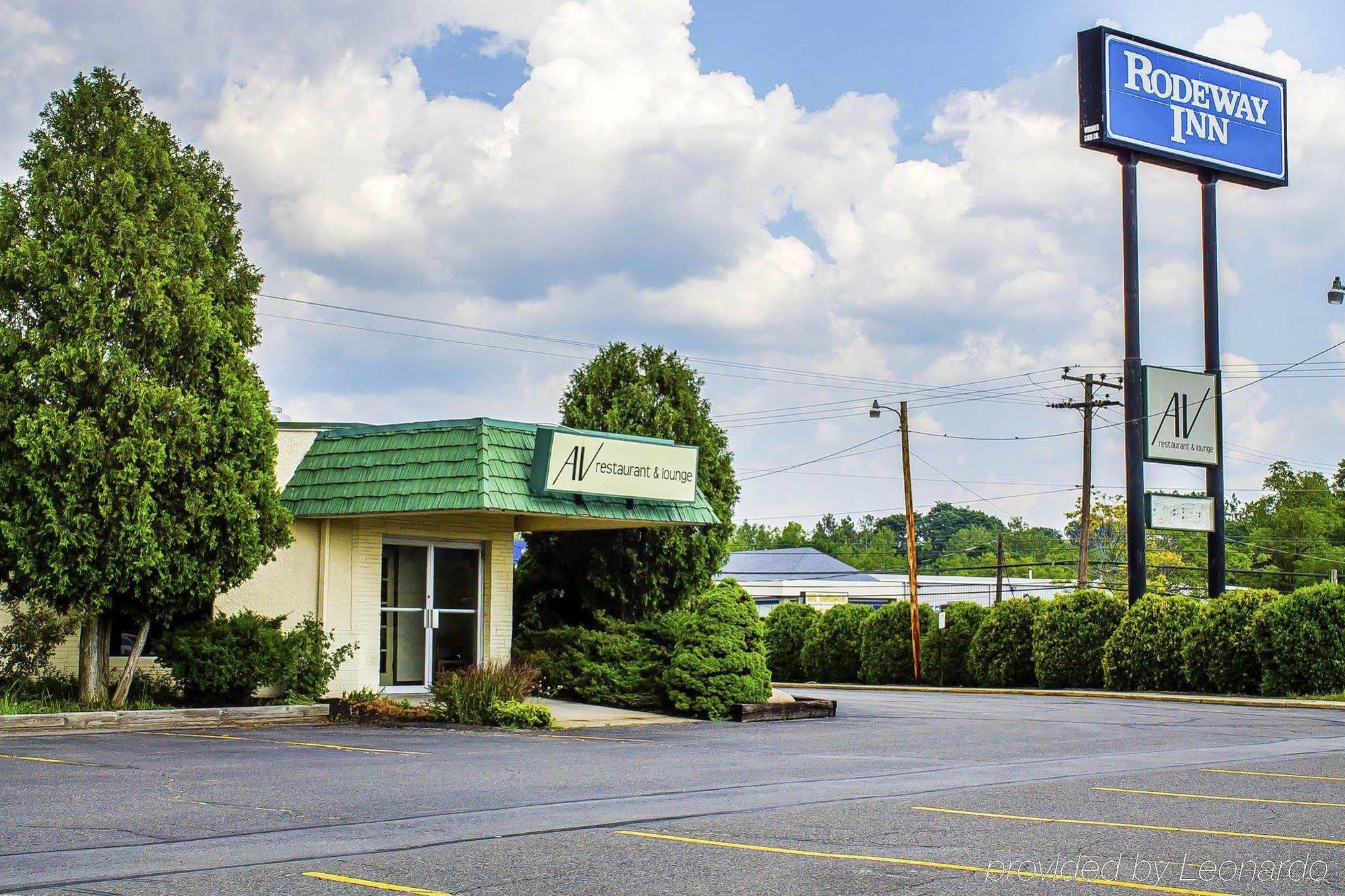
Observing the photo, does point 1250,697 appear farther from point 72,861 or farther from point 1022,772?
point 72,861

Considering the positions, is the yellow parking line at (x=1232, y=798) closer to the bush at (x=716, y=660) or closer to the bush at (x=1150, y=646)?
the bush at (x=716, y=660)

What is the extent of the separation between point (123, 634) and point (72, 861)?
1198cm

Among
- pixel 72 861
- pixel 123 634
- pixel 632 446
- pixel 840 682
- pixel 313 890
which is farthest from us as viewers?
pixel 840 682

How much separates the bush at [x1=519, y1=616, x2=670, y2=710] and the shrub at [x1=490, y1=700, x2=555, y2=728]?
2.83 meters

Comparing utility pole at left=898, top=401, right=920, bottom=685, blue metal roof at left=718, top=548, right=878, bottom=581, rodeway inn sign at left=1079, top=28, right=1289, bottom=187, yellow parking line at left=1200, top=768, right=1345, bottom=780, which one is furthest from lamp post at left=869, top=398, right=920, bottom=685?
blue metal roof at left=718, top=548, right=878, bottom=581

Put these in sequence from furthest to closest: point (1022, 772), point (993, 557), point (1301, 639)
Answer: point (993, 557)
point (1301, 639)
point (1022, 772)

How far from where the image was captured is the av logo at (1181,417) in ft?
102

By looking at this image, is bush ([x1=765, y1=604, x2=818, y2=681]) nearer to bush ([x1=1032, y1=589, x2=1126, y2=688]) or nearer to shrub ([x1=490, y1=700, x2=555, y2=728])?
bush ([x1=1032, y1=589, x2=1126, y2=688])

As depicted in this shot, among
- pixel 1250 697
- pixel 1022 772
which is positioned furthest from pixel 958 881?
pixel 1250 697

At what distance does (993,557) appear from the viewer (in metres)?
110

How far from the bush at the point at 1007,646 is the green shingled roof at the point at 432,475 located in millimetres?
16453

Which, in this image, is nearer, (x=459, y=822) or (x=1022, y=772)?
Result: (x=459, y=822)

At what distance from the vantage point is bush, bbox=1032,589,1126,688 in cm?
3172

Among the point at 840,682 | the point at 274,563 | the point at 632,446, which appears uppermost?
the point at 632,446
